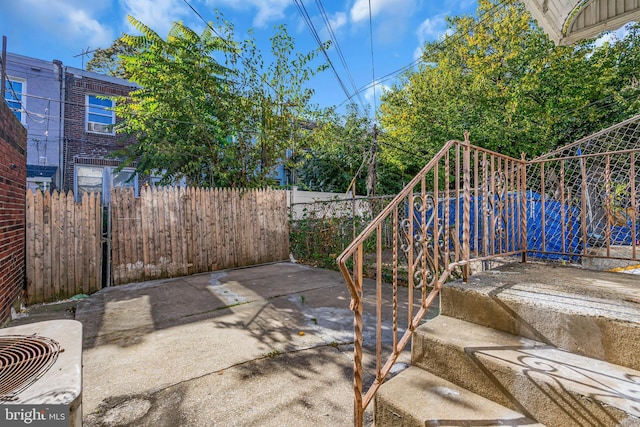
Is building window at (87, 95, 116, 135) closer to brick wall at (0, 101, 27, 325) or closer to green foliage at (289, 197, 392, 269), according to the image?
brick wall at (0, 101, 27, 325)

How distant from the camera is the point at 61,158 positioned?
29.9 feet

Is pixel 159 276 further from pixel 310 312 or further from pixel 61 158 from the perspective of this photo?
pixel 61 158

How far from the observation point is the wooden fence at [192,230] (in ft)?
17.0

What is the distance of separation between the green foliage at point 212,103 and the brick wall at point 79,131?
2.83 meters

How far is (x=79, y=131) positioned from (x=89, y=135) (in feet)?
0.88

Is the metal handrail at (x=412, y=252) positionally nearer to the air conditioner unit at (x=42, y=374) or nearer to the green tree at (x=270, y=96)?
the air conditioner unit at (x=42, y=374)

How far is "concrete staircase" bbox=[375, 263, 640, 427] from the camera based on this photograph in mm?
1196

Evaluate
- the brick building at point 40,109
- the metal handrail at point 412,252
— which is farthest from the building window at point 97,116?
the metal handrail at point 412,252

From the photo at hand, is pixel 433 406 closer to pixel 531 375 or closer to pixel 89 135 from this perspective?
pixel 531 375

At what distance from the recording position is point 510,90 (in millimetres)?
8367

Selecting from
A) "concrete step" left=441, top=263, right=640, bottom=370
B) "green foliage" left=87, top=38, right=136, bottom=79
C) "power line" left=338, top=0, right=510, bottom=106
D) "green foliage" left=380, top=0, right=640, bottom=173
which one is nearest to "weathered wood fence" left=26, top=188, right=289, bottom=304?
"concrete step" left=441, top=263, right=640, bottom=370

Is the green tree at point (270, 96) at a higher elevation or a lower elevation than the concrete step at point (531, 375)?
higher

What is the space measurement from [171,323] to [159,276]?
258 centimetres

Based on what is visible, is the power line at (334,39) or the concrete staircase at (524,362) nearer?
the concrete staircase at (524,362)
